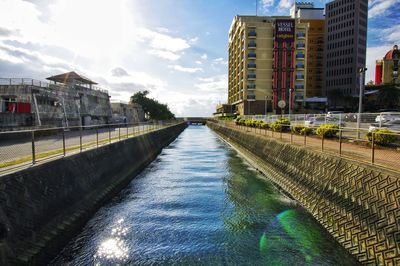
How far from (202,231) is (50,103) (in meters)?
35.4

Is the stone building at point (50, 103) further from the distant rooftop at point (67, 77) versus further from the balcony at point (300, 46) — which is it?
the balcony at point (300, 46)

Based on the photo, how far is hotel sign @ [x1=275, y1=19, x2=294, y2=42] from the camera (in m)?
88.9

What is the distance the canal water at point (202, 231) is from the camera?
8.16 meters

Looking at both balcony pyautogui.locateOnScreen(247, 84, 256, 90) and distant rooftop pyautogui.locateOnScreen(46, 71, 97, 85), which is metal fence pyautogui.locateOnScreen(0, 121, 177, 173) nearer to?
distant rooftop pyautogui.locateOnScreen(46, 71, 97, 85)

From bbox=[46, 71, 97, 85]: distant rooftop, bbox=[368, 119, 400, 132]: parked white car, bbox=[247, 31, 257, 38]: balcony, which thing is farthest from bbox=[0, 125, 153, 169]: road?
bbox=[247, 31, 257, 38]: balcony

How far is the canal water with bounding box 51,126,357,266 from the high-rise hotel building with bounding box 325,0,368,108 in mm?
121126

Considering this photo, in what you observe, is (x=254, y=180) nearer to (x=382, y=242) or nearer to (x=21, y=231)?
(x=382, y=242)

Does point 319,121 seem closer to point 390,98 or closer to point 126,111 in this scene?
point 126,111

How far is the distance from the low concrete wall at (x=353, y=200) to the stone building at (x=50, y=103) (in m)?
28.4

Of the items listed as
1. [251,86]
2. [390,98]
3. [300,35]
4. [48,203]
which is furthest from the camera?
[300,35]

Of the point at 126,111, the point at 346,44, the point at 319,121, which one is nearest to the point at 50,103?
the point at 319,121

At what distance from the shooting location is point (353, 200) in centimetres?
896

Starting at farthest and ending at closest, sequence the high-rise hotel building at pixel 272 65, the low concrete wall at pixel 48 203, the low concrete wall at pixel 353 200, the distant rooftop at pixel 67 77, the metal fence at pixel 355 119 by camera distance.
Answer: the high-rise hotel building at pixel 272 65
the distant rooftop at pixel 67 77
the metal fence at pixel 355 119
the low concrete wall at pixel 353 200
the low concrete wall at pixel 48 203

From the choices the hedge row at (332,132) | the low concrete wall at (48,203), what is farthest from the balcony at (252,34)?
the low concrete wall at (48,203)
